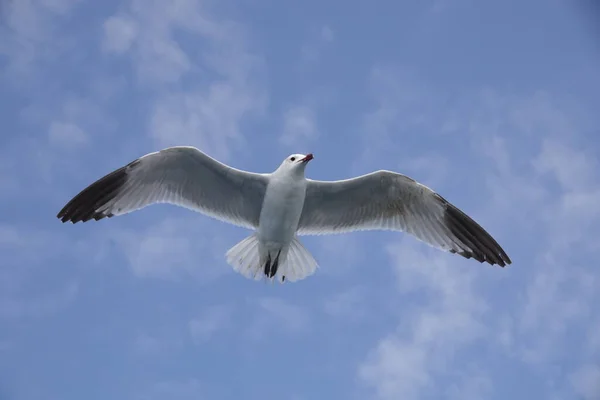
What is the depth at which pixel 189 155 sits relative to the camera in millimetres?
10359

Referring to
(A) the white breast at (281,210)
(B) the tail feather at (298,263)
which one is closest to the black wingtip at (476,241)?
(B) the tail feather at (298,263)

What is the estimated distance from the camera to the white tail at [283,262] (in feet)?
35.4

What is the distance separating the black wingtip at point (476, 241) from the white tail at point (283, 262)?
180 centimetres

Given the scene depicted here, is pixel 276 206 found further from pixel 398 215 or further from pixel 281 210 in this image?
pixel 398 215

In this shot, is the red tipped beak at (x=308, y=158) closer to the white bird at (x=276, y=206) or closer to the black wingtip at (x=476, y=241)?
the white bird at (x=276, y=206)

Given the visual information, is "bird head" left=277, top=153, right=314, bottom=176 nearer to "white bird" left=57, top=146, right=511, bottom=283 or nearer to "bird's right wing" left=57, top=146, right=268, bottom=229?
"white bird" left=57, top=146, right=511, bottom=283

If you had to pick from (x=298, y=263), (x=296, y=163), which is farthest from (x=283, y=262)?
(x=296, y=163)

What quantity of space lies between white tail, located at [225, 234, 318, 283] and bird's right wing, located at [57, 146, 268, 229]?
28 centimetres

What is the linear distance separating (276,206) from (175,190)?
1328mm

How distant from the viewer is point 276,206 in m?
10.3

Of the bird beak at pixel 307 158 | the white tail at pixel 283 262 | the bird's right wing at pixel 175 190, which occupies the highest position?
the bird beak at pixel 307 158

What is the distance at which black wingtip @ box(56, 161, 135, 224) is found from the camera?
10633 millimetres

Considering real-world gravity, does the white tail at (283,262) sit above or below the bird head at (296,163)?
below

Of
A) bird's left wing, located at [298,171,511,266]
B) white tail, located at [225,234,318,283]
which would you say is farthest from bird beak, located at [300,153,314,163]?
white tail, located at [225,234,318,283]
